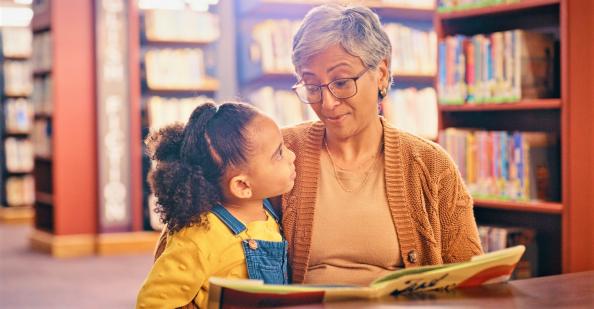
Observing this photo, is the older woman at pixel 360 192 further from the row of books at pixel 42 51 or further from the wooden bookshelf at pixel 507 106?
the row of books at pixel 42 51

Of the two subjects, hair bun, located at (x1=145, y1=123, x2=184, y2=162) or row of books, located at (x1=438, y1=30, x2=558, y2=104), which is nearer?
hair bun, located at (x1=145, y1=123, x2=184, y2=162)

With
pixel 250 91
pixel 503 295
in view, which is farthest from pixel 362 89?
pixel 250 91

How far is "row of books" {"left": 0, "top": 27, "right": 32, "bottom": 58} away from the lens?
35.5ft

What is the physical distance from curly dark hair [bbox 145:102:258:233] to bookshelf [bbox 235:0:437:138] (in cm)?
402

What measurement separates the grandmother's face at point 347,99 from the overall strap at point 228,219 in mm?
394

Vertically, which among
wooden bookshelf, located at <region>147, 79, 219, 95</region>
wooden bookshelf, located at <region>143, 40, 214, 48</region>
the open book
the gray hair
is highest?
wooden bookshelf, located at <region>143, 40, 214, 48</region>

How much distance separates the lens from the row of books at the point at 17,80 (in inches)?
419

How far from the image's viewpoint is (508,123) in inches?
154

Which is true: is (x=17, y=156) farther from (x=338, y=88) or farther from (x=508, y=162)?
(x=338, y=88)

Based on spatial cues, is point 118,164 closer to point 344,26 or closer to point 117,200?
→ point 117,200

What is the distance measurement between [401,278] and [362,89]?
77 centimetres

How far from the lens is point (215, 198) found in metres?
1.73

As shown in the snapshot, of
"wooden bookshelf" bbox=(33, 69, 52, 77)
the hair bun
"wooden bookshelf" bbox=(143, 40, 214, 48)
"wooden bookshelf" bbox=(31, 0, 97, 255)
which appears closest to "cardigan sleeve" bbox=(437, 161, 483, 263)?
the hair bun

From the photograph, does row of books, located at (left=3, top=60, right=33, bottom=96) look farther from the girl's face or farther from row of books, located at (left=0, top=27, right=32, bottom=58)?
the girl's face
